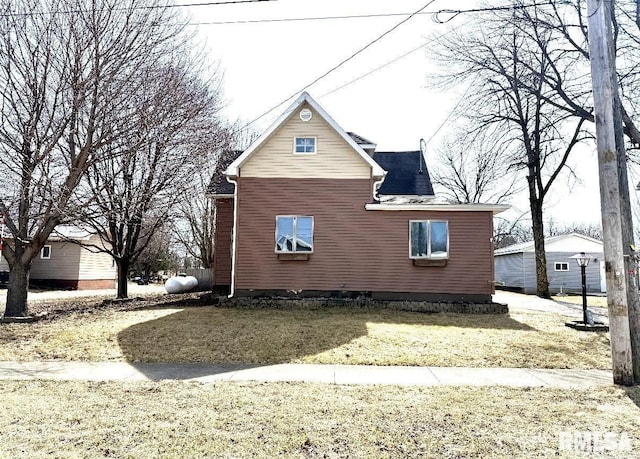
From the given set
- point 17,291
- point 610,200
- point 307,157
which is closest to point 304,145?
point 307,157

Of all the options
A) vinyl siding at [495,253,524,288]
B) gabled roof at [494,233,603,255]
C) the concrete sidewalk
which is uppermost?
gabled roof at [494,233,603,255]

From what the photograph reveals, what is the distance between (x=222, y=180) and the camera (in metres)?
17.5

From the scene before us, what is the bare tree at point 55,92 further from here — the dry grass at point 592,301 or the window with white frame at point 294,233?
the dry grass at point 592,301

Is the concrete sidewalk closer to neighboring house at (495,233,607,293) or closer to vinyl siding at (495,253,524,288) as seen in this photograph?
neighboring house at (495,233,607,293)

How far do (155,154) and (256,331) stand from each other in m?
7.83

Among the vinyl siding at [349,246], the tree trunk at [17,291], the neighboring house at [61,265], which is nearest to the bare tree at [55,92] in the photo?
the tree trunk at [17,291]

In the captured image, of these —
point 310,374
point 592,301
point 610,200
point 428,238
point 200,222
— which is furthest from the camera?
point 200,222

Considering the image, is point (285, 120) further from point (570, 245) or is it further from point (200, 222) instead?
point (570, 245)

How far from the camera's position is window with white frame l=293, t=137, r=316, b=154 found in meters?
13.5

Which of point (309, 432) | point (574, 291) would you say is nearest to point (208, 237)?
point (309, 432)

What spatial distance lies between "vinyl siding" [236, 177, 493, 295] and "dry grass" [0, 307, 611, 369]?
1.73 metres

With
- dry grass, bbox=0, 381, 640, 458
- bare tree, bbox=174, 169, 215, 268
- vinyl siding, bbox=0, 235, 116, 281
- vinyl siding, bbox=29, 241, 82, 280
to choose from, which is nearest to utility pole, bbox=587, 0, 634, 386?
dry grass, bbox=0, 381, 640, 458

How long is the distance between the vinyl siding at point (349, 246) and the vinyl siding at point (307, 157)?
1.24 feet

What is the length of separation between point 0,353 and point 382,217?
10.1 meters
